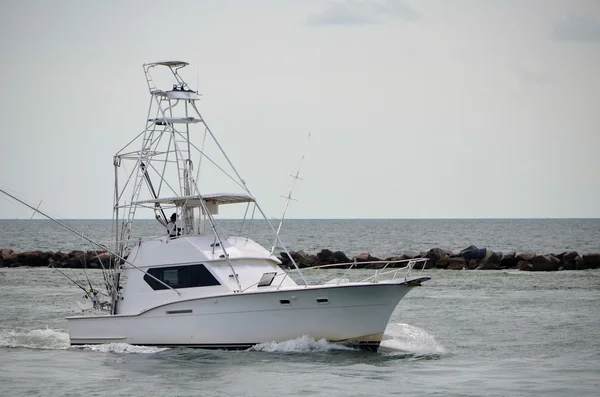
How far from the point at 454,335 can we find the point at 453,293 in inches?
413

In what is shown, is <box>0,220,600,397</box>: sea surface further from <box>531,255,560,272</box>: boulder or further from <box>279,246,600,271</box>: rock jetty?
<box>279,246,600,271</box>: rock jetty

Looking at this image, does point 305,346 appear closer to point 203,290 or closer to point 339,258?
point 203,290

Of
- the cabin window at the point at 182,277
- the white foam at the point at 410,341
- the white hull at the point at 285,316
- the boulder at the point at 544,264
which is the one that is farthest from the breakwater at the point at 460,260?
the white hull at the point at 285,316

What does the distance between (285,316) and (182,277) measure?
2.77 metres

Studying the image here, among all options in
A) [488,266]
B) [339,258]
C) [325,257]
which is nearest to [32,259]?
[325,257]

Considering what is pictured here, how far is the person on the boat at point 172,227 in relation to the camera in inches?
889

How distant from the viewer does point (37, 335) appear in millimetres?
25594

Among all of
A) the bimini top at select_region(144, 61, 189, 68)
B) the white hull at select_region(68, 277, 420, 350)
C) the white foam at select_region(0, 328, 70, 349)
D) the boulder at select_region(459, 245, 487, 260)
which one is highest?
the bimini top at select_region(144, 61, 189, 68)

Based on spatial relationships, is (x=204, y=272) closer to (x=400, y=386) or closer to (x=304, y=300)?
(x=304, y=300)

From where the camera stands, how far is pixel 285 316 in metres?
20.6

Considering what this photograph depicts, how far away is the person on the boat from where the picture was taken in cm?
2258

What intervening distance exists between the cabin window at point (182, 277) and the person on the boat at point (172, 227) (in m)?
0.94

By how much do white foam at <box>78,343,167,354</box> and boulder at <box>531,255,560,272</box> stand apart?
90.8ft

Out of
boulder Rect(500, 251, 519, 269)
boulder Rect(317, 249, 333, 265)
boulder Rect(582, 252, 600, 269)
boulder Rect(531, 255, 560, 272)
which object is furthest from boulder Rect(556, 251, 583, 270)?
boulder Rect(317, 249, 333, 265)
